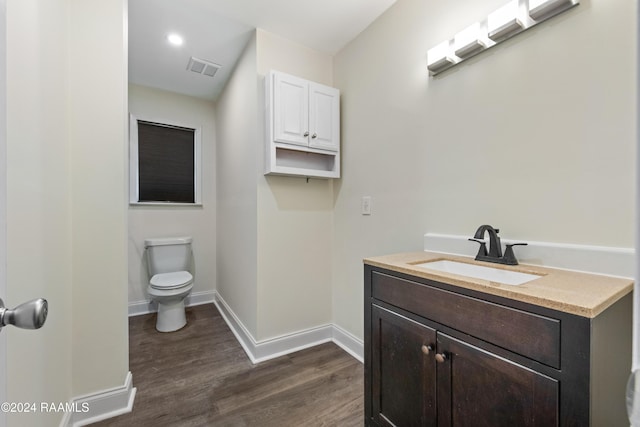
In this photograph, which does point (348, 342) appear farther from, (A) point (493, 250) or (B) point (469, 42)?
(B) point (469, 42)

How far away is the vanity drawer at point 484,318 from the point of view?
0.72m

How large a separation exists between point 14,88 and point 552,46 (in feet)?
6.40

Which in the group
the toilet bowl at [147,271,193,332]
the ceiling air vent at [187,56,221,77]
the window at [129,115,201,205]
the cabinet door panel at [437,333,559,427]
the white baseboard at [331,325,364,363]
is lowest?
the white baseboard at [331,325,364,363]

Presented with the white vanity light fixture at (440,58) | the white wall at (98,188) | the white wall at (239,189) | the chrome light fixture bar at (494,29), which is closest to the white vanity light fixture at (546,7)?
the chrome light fixture bar at (494,29)

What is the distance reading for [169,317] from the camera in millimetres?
2504

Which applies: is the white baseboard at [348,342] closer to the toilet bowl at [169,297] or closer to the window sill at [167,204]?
the toilet bowl at [169,297]

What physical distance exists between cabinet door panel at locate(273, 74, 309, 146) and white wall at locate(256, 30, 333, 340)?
182mm

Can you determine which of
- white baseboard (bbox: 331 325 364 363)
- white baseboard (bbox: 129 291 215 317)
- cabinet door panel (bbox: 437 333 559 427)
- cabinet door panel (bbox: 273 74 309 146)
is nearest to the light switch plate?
cabinet door panel (bbox: 273 74 309 146)

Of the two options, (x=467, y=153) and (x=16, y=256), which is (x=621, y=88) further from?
(x=16, y=256)

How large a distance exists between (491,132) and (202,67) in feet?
8.26

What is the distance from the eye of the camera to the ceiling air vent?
2443 millimetres

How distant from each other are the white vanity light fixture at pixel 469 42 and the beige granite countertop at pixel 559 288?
104 centimetres

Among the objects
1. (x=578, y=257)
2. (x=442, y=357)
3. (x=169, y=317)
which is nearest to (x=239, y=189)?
(x=169, y=317)

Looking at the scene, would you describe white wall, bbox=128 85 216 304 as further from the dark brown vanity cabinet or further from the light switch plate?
the dark brown vanity cabinet
